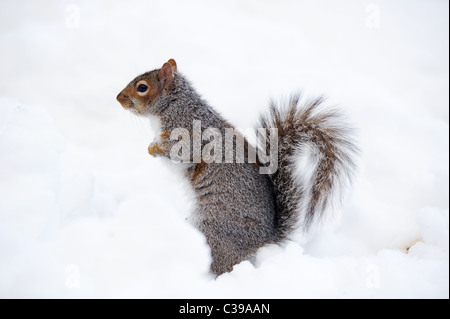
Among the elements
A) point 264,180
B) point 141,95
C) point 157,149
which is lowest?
point 264,180

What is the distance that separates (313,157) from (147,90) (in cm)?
82

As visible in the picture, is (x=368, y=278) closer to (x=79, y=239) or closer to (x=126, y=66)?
(x=79, y=239)

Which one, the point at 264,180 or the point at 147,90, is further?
the point at 147,90

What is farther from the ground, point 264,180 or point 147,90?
point 147,90

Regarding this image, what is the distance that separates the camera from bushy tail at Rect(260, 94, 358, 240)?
1.47 m

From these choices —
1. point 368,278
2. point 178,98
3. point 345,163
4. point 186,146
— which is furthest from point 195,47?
point 368,278

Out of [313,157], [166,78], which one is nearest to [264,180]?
[313,157]

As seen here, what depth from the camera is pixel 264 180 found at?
1578 millimetres

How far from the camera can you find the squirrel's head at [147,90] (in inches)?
68.2

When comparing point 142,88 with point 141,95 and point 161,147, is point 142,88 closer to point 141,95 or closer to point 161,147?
point 141,95

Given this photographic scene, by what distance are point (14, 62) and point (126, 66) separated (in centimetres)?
73

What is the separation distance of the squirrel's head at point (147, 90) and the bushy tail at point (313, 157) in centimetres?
52

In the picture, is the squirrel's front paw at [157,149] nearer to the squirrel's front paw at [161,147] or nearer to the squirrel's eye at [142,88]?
the squirrel's front paw at [161,147]

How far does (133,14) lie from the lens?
2.94 m
